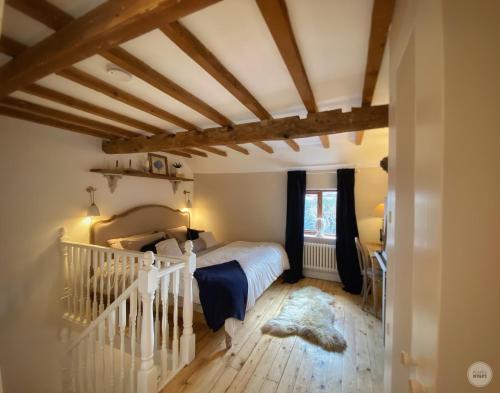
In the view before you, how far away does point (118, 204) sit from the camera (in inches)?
131

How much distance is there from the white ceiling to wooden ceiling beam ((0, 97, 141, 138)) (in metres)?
0.08

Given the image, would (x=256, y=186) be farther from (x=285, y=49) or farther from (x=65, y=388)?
(x=65, y=388)

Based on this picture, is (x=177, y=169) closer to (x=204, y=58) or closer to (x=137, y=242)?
(x=137, y=242)

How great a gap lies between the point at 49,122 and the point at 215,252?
270 centimetres

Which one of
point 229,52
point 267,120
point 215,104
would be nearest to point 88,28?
point 229,52

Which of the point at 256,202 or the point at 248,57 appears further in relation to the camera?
the point at 256,202

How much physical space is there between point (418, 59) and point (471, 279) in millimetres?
591

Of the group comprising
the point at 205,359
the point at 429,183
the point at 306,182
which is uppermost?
the point at 306,182

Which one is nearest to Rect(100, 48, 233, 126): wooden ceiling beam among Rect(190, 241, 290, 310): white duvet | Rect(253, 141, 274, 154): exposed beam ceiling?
Rect(253, 141, 274, 154): exposed beam ceiling

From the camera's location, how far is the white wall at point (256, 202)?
3693mm

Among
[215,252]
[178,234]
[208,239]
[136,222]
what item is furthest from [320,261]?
[136,222]

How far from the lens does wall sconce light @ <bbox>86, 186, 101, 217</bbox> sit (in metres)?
2.85

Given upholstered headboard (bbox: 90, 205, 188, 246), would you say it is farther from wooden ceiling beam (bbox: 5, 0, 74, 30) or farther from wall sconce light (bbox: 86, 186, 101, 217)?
wooden ceiling beam (bbox: 5, 0, 74, 30)

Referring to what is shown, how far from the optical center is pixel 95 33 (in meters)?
0.98
